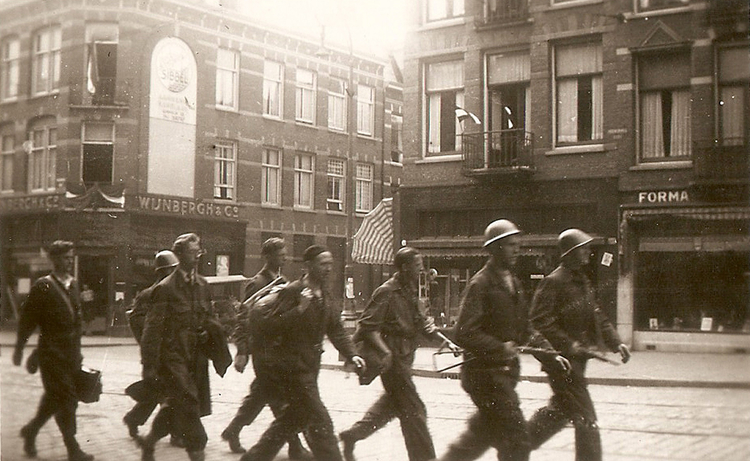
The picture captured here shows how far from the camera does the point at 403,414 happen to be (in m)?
6.58

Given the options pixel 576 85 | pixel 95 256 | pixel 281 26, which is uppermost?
pixel 281 26

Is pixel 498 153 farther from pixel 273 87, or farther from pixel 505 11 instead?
pixel 273 87

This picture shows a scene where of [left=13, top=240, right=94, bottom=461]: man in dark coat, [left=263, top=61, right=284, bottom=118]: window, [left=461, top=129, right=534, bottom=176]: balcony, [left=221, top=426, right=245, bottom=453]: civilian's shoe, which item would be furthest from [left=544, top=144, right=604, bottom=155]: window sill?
[left=13, top=240, right=94, bottom=461]: man in dark coat

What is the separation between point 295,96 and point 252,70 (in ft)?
1.99

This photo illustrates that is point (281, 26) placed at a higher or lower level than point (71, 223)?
higher

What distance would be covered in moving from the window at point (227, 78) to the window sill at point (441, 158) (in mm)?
2267

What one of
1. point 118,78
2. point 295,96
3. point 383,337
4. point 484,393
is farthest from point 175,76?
point 484,393

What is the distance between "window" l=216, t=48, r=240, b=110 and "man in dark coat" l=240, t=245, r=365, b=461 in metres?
3.87

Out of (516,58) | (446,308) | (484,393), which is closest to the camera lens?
(484,393)

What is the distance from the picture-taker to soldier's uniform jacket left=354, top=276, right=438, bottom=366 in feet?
22.2

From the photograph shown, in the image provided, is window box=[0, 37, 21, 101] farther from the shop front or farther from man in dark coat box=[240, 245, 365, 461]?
the shop front

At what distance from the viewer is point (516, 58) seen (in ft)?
29.9

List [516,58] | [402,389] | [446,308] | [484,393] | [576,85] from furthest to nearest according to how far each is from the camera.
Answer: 1. [446,308]
2. [516,58]
3. [576,85]
4. [402,389]
5. [484,393]

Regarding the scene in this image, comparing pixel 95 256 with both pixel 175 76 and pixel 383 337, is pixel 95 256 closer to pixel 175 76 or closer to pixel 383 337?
pixel 175 76
